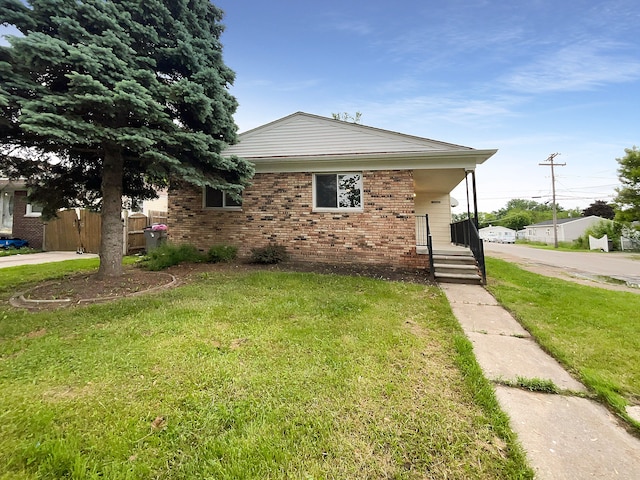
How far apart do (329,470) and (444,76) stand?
46.2ft

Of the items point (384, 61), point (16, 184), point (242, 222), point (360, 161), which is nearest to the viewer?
point (360, 161)

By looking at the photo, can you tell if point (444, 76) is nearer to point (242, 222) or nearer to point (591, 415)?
point (242, 222)

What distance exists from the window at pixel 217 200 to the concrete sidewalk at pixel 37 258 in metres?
5.71

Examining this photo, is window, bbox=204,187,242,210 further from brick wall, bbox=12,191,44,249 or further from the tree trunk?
brick wall, bbox=12,191,44,249

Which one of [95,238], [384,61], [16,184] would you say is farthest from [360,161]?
[16,184]

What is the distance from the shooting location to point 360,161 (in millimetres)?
8133

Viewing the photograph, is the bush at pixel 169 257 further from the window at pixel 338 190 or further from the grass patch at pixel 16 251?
the grass patch at pixel 16 251

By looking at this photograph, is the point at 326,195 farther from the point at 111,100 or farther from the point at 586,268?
the point at 586,268

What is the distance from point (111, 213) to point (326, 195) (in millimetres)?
5563

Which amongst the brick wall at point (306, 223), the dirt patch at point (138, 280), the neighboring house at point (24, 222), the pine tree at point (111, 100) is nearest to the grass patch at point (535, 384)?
the dirt patch at point (138, 280)

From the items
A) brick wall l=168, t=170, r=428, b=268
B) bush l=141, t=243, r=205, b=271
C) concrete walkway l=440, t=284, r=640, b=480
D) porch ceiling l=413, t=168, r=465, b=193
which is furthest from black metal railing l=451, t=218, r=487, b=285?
bush l=141, t=243, r=205, b=271

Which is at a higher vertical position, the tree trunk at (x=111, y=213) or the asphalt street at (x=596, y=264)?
the tree trunk at (x=111, y=213)

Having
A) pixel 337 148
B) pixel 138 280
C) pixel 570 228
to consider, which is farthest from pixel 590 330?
pixel 570 228

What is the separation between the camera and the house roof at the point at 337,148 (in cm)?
775
